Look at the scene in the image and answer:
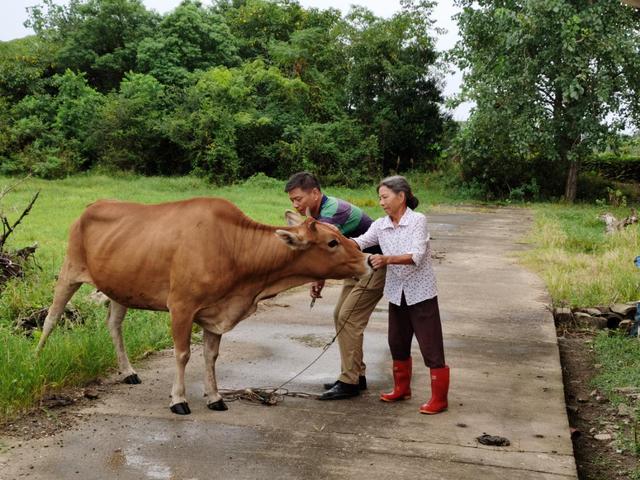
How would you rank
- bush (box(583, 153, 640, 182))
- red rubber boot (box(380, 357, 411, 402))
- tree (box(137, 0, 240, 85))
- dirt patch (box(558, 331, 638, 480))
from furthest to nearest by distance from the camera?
tree (box(137, 0, 240, 85)) < bush (box(583, 153, 640, 182)) < red rubber boot (box(380, 357, 411, 402)) < dirt patch (box(558, 331, 638, 480))

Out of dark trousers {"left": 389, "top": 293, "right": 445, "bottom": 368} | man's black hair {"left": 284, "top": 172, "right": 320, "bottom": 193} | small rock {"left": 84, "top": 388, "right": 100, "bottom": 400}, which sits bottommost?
small rock {"left": 84, "top": 388, "right": 100, "bottom": 400}

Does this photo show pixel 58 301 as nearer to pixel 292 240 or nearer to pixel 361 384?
pixel 292 240

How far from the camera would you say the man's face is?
5770mm

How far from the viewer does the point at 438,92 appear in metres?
32.4

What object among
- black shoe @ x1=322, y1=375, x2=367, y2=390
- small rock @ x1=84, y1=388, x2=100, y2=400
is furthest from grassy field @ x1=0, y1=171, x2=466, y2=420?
black shoe @ x1=322, y1=375, x2=367, y2=390

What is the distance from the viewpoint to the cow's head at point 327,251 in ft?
18.1

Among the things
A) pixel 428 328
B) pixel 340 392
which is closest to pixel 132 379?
pixel 340 392

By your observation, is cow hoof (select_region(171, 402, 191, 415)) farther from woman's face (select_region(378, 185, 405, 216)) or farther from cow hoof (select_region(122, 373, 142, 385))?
woman's face (select_region(378, 185, 405, 216))

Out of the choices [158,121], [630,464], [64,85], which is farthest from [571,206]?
[630,464]

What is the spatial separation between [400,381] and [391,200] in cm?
137

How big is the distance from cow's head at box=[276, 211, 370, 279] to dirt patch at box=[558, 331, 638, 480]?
1.99 meters

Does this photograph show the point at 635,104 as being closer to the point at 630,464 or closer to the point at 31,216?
the point at 31,216

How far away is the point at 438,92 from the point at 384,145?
3.20 meters

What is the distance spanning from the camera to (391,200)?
18.0ft
